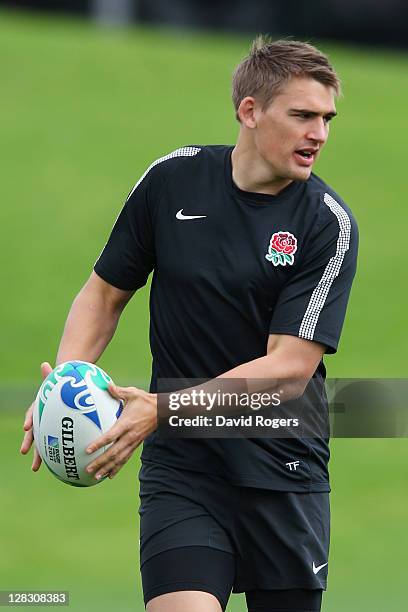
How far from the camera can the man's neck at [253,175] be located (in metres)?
5.68

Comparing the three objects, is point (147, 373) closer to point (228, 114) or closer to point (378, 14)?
point (228, 114)

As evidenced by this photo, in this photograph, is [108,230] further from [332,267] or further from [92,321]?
[332,267]

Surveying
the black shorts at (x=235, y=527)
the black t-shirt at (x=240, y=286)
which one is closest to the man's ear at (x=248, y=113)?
the black t-shirt at (x=240, y=286)

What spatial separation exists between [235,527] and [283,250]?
109 cm

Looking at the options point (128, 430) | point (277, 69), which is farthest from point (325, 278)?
point (128, 430)

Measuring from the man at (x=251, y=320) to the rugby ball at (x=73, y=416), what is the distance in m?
0.08

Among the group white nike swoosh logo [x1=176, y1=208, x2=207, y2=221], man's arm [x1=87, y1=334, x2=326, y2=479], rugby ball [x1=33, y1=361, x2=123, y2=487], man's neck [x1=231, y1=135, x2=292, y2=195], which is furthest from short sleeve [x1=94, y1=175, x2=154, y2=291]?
man's arm [x1=87, y1=334, x2=326, y2=479]

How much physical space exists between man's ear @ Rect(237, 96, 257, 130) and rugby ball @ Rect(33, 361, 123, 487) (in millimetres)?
1127

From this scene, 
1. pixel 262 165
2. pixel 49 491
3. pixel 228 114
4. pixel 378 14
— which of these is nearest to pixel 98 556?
pixel 49 491

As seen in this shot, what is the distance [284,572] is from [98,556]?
7174 mm

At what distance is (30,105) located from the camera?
98.0ft

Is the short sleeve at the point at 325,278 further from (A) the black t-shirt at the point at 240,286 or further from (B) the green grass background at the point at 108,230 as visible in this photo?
(B) the green grass background at the point at 108,230

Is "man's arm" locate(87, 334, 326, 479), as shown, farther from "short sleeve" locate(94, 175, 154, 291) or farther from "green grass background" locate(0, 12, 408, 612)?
"green grass background" locate(0, 12, 408, 612)

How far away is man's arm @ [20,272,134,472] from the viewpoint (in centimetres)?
593
